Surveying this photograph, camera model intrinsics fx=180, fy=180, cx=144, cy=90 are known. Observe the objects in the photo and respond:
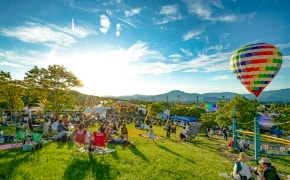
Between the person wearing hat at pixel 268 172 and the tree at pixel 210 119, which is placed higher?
the person wearing hat at pixel 268 172

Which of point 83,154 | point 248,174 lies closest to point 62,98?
point 83,154

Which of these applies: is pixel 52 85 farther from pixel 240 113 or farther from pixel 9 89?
pixel 240 113

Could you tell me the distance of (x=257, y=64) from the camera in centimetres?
1493

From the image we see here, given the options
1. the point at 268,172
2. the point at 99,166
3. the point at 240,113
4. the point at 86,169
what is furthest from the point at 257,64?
the point at 240,113

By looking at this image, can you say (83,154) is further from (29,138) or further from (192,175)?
(192,175)

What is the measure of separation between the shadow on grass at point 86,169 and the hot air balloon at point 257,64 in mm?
13848

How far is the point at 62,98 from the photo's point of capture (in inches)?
1064

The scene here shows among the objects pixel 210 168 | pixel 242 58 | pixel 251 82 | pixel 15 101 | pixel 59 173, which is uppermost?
pixel 242 58

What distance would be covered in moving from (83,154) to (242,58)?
48.2 ft

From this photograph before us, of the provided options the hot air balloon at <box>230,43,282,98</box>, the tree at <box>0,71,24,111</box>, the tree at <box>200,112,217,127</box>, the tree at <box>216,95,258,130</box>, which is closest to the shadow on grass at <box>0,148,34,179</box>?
the hot air balloon at <box>230,43,282,98</box>

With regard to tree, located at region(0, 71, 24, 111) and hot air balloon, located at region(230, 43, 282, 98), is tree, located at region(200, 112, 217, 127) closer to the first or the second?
hot air balloon, located at region(230, 43, 282, 98)

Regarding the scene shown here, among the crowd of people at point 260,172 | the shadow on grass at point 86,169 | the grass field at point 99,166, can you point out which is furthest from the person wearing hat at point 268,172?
the shadow on grass at point 86,169

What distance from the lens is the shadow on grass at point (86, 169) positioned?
6.38 m

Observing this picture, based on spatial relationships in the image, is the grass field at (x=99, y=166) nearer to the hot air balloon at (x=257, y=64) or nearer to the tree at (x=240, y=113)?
the hot air balloon at (x=257, y=64)
